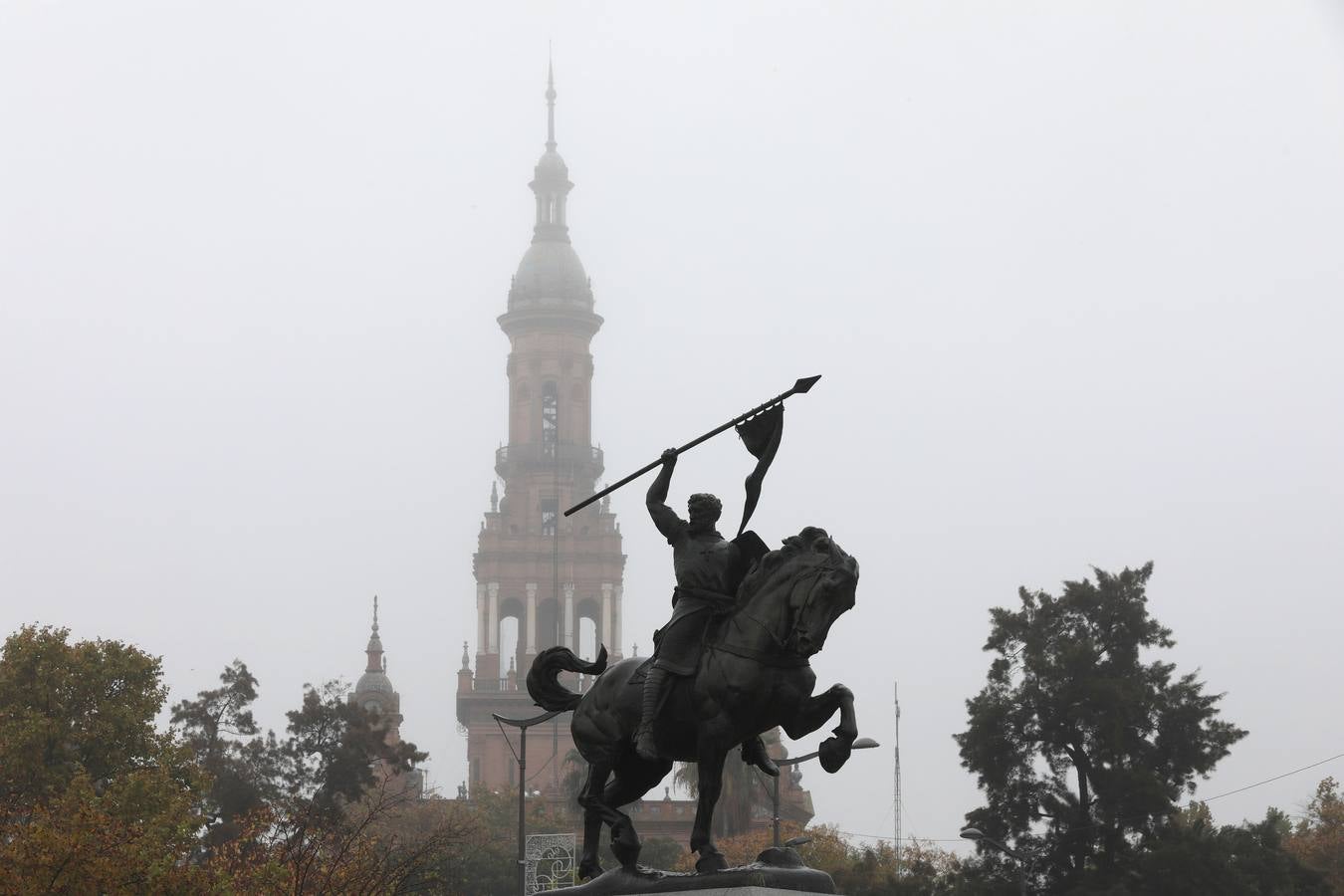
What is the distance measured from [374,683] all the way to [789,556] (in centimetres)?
10965

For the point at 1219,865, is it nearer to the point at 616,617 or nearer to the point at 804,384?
the point at 804,384

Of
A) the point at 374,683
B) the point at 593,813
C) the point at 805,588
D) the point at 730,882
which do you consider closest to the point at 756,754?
the point at 593,813

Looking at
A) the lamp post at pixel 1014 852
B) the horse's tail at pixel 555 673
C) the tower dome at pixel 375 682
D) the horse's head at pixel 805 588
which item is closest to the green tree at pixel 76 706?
the lamp post at pixel 1014 852

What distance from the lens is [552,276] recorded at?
130m

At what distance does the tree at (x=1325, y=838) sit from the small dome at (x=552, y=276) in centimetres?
6772

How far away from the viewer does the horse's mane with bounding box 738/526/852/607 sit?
14.6m

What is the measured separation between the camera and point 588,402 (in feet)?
425

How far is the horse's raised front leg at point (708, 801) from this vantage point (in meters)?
15.0

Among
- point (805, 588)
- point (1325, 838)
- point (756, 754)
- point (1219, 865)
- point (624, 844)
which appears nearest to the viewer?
point (805, 588)

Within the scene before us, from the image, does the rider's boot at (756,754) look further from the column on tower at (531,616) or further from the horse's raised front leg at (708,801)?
the column on tower at (531,616)

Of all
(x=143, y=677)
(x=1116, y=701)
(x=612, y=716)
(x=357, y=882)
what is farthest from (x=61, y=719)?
(x=612, y=716)

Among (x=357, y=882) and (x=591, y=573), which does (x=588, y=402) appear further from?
(x=357, y=882)

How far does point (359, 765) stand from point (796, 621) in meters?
51.8

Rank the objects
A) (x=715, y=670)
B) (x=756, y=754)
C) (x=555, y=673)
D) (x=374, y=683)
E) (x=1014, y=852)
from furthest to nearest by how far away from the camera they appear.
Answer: (x=374, y=683), (x=1014, y=852), (x=555, y=673), (x=756, y=754), (x=715, y=670)
